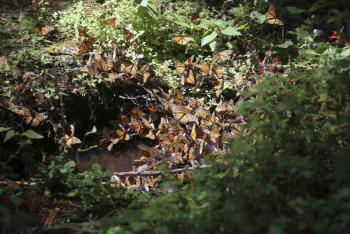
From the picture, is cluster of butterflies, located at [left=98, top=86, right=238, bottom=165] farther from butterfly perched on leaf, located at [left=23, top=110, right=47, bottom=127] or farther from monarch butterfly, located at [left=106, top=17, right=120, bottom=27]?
monarch butterfly, located at [left=106, top=17, right=120, bottom=27]

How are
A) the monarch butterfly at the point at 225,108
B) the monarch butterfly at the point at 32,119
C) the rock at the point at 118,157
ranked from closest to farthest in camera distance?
the monarch butterfly at the point at 32,119, the rock at the point at 118,157, the monarch butterfly at the point at 225,108

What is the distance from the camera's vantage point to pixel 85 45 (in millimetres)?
4582

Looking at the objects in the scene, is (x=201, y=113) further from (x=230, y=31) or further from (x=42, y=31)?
(x=42, y=31)

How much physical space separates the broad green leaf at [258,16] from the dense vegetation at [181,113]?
0.04m

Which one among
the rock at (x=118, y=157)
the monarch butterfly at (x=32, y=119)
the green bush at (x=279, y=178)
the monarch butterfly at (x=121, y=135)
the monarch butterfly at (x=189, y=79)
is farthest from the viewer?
the monarch butterfly at (x=189, y=79)

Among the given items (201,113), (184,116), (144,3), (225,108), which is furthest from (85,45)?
(225,108)

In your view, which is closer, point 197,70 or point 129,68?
point 129,68

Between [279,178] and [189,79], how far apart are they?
2178mm

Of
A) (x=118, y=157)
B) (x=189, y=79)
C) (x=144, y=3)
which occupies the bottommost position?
(x=118, y=157)

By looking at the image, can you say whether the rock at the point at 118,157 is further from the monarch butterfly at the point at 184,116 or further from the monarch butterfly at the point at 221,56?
the monarch butterfly at the point at 221,56

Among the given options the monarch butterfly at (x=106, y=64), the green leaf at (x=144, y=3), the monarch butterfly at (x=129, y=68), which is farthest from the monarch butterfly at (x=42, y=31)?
the green leaf at (x=144, y=3)

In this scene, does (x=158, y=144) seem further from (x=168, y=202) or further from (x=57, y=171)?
(x=168, y=202)

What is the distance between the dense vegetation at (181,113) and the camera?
2.54m

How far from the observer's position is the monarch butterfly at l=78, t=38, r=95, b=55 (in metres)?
4.53
